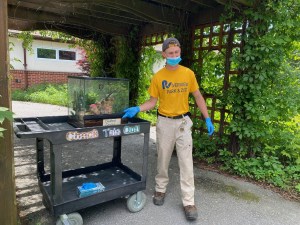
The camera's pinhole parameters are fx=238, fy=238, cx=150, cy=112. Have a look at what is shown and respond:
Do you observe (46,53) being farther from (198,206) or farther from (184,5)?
(198,206)

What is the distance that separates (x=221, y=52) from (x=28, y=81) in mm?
11576

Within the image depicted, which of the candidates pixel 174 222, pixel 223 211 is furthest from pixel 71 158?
pixel 223 211

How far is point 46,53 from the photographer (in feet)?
42.4

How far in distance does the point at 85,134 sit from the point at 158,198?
46.7 inches

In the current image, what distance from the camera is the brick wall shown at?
12141 mm

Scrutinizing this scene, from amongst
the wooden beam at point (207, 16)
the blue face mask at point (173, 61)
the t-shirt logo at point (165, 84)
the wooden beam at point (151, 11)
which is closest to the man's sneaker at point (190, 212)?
the t-shirt logo at point (165, 84)

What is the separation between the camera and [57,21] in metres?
5.00

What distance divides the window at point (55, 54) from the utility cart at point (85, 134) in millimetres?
11728

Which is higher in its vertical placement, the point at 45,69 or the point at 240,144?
the point at 45,69

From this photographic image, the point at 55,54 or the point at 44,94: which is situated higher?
the point at 55,54

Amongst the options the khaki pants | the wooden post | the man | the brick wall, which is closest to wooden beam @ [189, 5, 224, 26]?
the man

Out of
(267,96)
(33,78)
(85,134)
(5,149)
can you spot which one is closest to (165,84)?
(85,134)

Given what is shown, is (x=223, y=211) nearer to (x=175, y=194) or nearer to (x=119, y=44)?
(x=175, y=194)

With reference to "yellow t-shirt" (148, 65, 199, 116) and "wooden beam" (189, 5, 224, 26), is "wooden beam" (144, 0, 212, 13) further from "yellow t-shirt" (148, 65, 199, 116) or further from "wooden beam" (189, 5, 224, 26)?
"yellow t-shirt" (148, 65, 199, 116)
